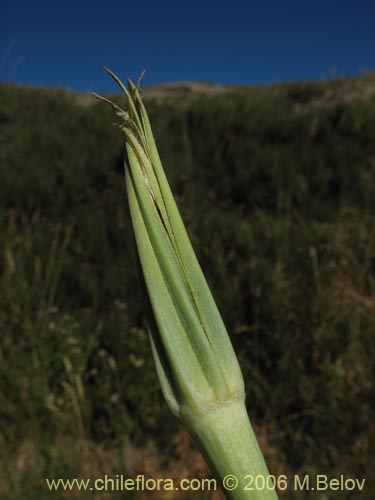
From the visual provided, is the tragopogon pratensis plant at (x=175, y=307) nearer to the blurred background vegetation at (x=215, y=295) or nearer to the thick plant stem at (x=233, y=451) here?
the thick plant stem at (x=233, y=451)

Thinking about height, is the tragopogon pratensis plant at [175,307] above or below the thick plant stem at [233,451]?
above

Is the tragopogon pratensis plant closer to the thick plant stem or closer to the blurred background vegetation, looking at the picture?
the thick plant stem

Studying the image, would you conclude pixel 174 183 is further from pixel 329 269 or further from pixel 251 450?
pixel 251 450

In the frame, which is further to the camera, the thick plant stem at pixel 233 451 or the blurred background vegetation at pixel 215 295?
the blurred background vegetation at pixel 215 295

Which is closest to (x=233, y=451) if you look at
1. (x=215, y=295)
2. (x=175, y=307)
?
(x=175, y=307)

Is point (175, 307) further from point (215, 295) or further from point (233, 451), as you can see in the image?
point (215, 295)

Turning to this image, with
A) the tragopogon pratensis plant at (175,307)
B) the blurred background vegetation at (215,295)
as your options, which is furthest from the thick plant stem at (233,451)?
the blurred background vegetation at (215,295)

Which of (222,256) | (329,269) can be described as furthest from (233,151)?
(329,269)

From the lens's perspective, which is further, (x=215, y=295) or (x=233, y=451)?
(x=215, y=295)
